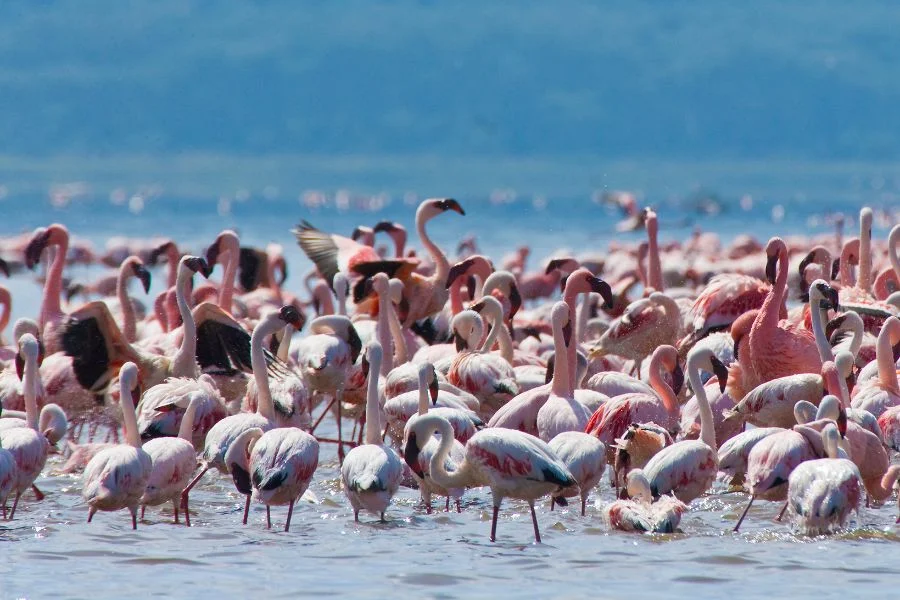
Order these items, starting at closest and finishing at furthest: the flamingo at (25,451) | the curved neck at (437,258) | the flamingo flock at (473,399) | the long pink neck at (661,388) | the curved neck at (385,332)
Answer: the flamingo flock at (473,399), the flamingo at (25,451), the long pink neck at (661,388), the curved neck at (385,332), the curved neck at (437,258)

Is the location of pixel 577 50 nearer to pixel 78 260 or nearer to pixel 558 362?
pixel 78 260

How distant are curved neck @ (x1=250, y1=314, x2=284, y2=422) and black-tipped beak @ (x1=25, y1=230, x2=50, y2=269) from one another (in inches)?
140

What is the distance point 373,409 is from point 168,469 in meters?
1.01

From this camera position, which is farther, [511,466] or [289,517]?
[289,517]

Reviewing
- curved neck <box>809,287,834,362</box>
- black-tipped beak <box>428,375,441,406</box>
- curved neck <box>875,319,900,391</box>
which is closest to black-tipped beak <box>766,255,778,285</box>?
curved neck <box>809,287,834,362</box>

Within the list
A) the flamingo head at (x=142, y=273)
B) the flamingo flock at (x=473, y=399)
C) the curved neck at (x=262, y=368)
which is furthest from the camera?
the flamingo head at (x=142, y=273)

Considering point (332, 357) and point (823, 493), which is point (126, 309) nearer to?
point (332, 357)

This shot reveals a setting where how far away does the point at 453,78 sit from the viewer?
10062 centimetres

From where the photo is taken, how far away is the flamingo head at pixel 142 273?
9.93 meters

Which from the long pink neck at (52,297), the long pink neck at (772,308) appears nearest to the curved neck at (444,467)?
the long pink neck at (772,308)

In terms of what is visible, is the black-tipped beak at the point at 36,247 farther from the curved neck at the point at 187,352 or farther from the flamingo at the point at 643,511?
the flamingo at the point at 643,511

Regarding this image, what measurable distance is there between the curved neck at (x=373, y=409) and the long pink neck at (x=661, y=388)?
5.00ft

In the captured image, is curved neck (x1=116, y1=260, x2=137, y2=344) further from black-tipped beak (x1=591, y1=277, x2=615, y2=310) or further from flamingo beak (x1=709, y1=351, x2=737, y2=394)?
flamingo beak (x1=709, y1=351, x2=737, y2=394)

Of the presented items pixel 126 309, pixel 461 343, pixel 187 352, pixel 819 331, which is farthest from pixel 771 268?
pixel 126 309
